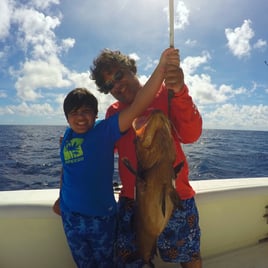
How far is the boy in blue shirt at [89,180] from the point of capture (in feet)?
7.75

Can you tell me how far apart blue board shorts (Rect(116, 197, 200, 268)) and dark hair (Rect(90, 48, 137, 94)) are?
0.97 meters

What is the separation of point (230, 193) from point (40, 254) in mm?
1982

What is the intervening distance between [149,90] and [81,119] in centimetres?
63

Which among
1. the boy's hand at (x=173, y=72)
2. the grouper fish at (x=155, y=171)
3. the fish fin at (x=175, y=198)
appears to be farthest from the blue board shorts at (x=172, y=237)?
the boy's hand at (x=173, y=72)

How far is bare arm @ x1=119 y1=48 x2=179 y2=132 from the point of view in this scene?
1.82 metres

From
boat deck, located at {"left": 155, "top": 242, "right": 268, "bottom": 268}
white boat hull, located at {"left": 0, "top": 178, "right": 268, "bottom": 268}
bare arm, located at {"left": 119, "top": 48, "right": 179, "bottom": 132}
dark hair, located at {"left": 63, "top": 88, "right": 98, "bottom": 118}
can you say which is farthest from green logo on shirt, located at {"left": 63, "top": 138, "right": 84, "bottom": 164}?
boat deck, located at {"left": 155, "top": 242, "right": 268, "bottom": 268}

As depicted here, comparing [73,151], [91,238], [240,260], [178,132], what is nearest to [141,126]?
[178,132]

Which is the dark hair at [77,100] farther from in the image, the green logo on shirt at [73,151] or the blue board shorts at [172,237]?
the blue board shorts at [172,237]

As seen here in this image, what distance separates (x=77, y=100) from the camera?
2.38 meters

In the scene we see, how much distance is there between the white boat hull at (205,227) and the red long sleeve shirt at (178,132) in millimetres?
878

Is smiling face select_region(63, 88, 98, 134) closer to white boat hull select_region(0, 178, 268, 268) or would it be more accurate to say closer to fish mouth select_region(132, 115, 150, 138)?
fish mouth select_region(132, 115, 150, 138)

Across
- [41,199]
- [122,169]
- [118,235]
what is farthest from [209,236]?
[41,199]

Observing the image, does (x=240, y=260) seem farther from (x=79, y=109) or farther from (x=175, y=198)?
(x=79, y=109)

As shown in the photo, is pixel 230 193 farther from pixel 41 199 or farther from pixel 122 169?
pixel 41 199
